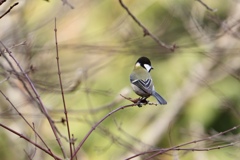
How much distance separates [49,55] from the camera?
5.17m

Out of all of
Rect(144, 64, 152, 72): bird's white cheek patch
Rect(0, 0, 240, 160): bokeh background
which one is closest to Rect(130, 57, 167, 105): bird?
Rect(144, 64, 152, 72): bird's white cheek patch

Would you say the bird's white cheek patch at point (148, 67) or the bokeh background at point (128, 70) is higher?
the bokeh background at point (128, 70)

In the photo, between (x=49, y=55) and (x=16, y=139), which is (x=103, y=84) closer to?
(x=16, y=139)

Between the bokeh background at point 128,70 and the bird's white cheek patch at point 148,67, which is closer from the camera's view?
the bird's white cheek patch at point 148,67

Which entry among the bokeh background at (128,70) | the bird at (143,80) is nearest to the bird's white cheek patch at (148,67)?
the bird at (143,80)

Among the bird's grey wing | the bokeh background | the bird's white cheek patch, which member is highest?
the bokeh background

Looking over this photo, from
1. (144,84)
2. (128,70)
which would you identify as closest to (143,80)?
(144,84)

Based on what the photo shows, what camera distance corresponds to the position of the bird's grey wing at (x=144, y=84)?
2.73 m

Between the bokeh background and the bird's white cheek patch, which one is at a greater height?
the bokeh background

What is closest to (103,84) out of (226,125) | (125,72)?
(125,72)

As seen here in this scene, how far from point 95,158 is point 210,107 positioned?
198cm

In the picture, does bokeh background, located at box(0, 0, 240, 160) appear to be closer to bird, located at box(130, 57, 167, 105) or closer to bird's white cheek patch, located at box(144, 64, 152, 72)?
bird, located at box(130, 57, 167, 105)

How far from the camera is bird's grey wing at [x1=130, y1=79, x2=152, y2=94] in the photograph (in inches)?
107

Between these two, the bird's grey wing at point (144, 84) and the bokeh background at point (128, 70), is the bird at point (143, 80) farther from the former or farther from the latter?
the bokeh background at point (128, 70)
